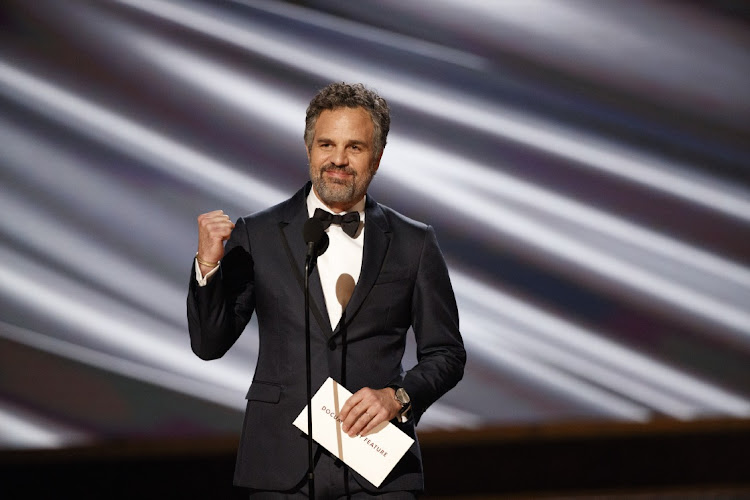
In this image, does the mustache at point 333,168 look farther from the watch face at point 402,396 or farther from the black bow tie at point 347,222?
the watch face at point 402,396

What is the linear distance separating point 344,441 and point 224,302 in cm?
37

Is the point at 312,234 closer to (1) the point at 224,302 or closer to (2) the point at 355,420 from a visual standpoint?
(1) the point at 224,302

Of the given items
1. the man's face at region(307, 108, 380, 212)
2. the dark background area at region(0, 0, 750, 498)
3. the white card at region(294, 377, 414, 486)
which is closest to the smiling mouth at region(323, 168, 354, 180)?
the man's face at region(307, 108, 380, 212)

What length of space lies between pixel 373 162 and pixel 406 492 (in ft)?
2.30

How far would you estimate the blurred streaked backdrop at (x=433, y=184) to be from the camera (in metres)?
3.35

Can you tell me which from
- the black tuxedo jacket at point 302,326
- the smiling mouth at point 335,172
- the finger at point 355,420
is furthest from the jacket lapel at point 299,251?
the finger at point 355,420

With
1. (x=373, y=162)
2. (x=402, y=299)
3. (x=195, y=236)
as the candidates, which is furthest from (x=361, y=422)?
(x=195, y=236)

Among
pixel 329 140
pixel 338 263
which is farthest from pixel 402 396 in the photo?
pixel 329 140

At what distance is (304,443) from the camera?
168 cm

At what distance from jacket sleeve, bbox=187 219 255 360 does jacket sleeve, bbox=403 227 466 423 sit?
0.37 m

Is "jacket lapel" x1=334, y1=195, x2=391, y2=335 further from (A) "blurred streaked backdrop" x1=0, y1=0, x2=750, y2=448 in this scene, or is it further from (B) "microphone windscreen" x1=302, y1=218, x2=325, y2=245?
(A) "blurred streaked backdrop" x1=0, y1=0, x2=750, y2=448

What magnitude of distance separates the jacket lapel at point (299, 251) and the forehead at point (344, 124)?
0.17m

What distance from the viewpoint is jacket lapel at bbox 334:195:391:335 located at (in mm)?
1762

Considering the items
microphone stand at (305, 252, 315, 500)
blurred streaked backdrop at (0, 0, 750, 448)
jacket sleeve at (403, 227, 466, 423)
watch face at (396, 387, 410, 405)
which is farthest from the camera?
blurred streaked backdrop at (0, 0, 750, 448)
